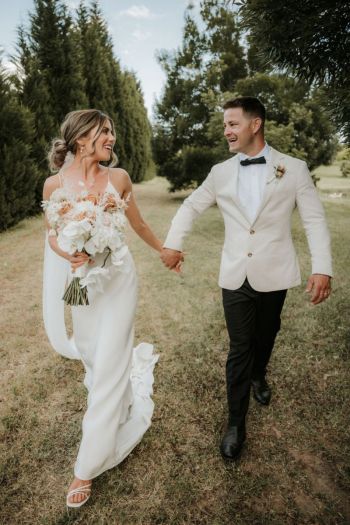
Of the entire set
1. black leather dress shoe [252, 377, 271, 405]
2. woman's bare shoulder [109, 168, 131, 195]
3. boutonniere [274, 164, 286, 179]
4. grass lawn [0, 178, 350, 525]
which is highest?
boutonniere [274, 164, 286, 179]

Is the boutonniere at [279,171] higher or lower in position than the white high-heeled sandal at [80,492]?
higher

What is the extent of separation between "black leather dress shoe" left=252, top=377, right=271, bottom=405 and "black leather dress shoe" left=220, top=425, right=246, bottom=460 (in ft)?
1.99

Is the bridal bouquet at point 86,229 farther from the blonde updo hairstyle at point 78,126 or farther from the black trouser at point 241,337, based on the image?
the black trouser at point 241,337

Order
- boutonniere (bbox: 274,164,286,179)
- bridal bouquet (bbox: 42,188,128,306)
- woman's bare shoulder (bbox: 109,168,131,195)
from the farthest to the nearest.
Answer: woman's bare shoulder (bbox: 109,168,131,195) < boutonniere (bbox: 274,164,286,179) < bridal bouquet (bbox: 42,188,128,306)

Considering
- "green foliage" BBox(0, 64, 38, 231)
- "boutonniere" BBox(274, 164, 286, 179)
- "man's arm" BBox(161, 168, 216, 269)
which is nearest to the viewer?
"boutonniere" BBox(274, 164, 286, 179)

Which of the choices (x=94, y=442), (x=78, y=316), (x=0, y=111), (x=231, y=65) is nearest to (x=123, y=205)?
(x=78, y=316)

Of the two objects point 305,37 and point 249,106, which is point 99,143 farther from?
point 305,37

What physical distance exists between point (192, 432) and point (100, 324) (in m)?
1.33

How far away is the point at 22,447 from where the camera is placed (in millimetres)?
2936

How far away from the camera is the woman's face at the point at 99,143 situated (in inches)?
110

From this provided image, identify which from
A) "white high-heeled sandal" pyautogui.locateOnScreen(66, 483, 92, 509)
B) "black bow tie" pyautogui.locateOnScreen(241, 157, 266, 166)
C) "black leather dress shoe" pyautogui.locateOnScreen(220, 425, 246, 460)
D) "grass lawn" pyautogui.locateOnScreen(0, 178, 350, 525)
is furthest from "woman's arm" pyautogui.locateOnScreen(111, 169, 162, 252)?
"white high-heeled sandal" pyautogui.locateOnScreen(66, 483, 92, 509)

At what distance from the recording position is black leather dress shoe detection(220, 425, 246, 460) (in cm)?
277

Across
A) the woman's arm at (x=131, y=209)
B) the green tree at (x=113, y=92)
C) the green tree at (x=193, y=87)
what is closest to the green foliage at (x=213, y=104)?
the green tree at (x=193, y=87)

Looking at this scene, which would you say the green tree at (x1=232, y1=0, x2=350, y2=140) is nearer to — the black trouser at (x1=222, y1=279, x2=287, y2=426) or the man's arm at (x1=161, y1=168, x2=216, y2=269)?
Answer: the man's arm at (x1=161, y1=168, x2=216, y2=269)
